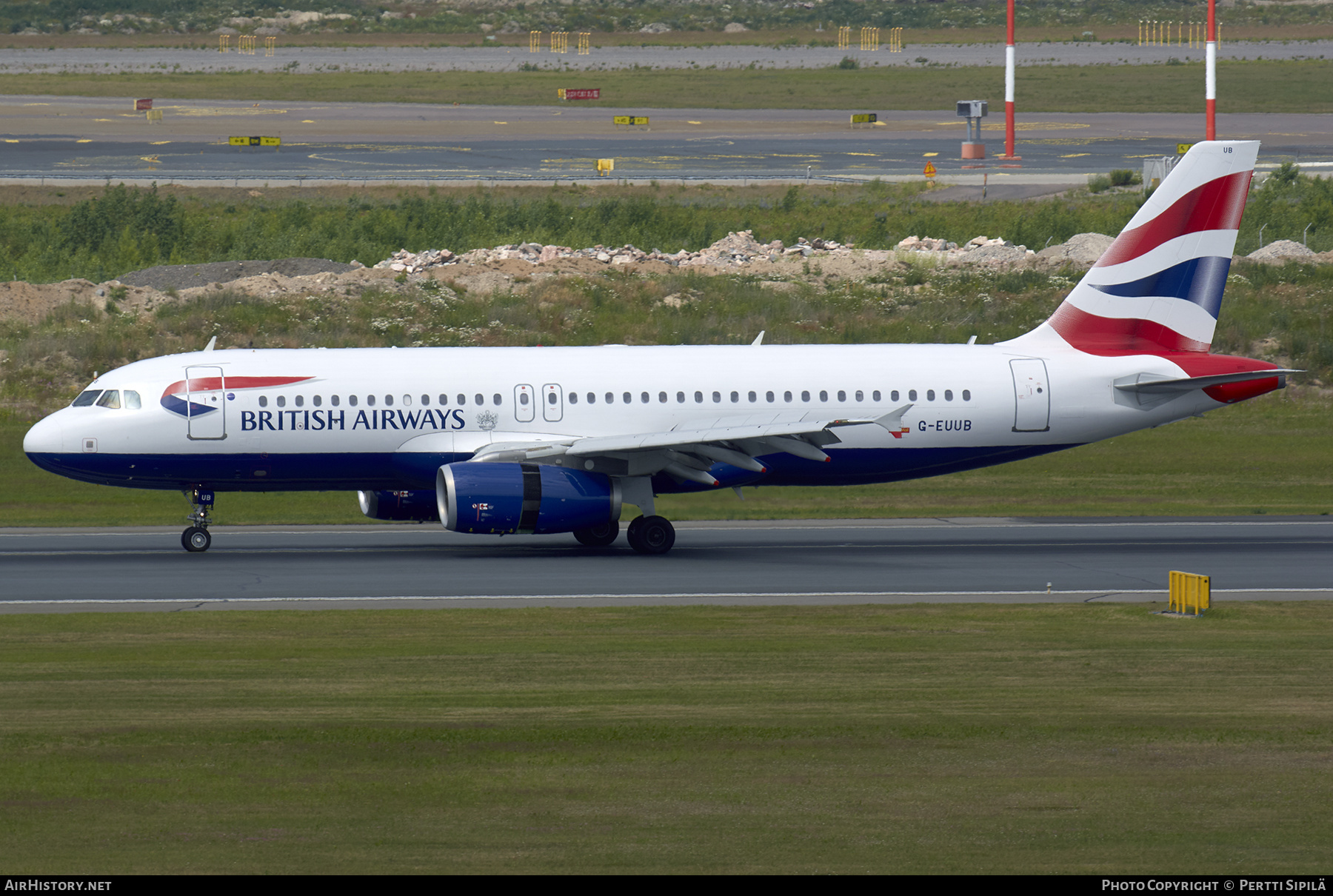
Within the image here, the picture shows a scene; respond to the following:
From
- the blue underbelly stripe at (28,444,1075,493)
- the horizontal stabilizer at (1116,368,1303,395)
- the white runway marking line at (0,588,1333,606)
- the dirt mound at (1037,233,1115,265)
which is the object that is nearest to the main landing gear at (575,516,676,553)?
the blue underbelly stripe at (28,444,1075,493)

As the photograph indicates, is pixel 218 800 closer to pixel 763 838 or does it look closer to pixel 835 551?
pixel 763 838

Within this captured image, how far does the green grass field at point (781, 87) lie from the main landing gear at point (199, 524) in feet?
278

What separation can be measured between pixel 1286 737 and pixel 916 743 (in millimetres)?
3951

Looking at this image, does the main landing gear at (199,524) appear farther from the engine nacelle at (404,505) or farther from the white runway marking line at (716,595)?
the white runway marking line at (716,595)

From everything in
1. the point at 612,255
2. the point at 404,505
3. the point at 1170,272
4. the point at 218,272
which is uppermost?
the point at 1170,272

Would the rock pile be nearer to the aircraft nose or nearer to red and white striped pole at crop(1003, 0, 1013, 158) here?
red and white striped pole at crop(1003, 0, 1013, 158)

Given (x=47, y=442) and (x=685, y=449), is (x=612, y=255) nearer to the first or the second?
(x=685, y=449)

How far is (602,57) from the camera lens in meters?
149

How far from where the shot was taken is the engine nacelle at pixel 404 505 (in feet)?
112

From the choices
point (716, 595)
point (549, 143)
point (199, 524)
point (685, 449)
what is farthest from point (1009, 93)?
point (716, 595)

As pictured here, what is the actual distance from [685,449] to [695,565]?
219cm

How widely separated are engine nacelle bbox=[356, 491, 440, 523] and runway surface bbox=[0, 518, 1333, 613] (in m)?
0.77

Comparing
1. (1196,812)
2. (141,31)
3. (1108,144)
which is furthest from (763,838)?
(141,31)

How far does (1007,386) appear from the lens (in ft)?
115
